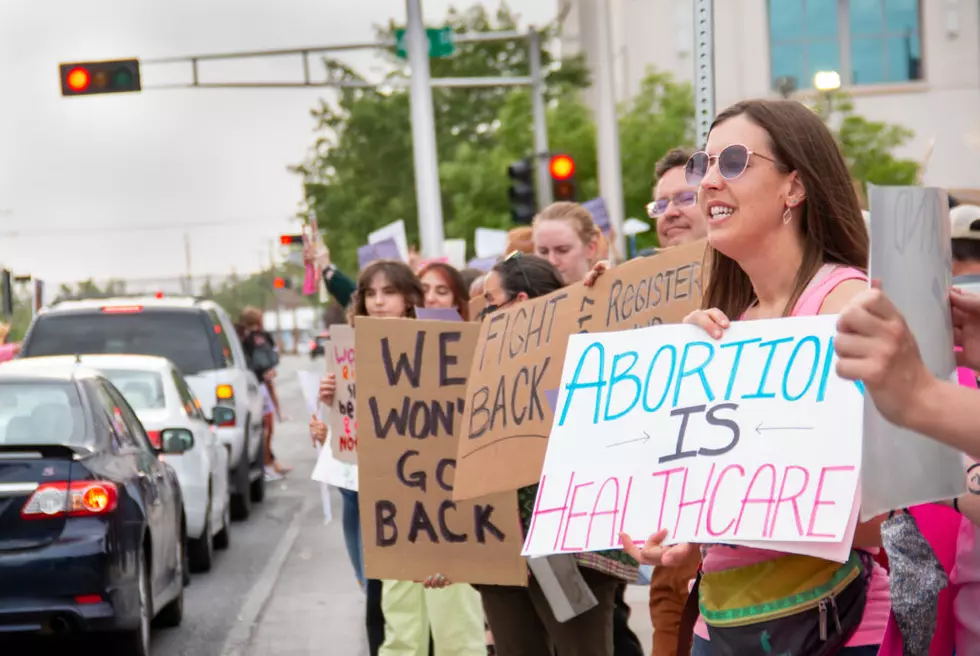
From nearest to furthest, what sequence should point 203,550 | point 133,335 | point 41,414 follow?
point 41,414 → point 203,550 → point 133,335

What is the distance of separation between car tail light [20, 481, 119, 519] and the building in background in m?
32.3

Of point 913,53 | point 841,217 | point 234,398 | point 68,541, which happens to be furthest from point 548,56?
point 841,217

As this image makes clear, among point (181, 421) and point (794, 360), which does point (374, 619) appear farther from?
point (181, 421)

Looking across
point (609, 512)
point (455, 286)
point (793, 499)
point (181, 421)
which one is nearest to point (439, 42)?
point (181, 421)

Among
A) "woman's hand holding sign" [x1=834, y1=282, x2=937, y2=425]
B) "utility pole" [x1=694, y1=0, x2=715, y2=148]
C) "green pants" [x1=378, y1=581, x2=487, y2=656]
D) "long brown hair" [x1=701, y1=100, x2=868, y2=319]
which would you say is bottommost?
"green pants" [x1=378, y1=581, x2=487, y2=656]

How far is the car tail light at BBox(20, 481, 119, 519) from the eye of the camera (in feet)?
24.0

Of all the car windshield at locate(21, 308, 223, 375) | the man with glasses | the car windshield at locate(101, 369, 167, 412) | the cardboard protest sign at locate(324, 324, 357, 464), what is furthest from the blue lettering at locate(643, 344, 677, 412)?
the car windshield at locate(21, 308, 223, 375)

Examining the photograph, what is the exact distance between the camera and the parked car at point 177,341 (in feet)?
44.8

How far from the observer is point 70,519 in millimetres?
7363

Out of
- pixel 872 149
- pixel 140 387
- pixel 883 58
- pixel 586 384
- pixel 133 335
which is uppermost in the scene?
pixel 883 58

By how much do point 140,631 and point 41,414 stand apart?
1.12 meters

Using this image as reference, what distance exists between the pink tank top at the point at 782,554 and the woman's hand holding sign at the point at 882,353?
1.21 meters

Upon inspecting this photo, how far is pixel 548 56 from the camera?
151 feet

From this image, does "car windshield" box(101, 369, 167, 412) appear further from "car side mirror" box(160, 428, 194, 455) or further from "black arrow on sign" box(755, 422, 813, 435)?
"black arrow on sign" box(755, 422, 813, 435)
